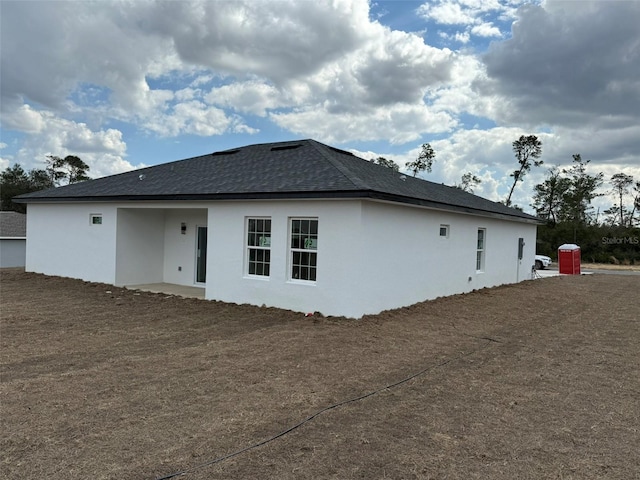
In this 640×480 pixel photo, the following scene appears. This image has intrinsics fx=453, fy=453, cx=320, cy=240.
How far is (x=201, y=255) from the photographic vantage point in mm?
13711

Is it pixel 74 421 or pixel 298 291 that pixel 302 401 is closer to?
pixel 74 421

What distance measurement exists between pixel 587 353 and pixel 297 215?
5.98 metres

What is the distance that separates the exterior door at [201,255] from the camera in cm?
1361

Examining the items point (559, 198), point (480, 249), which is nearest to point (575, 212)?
point (559, 198)

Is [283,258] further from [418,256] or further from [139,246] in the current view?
[139,246]

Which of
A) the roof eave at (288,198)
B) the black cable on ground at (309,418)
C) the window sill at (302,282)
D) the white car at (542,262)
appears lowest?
the black cable on ground at (309,418)

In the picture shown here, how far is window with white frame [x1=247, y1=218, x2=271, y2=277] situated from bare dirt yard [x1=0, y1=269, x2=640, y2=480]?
3.97ft

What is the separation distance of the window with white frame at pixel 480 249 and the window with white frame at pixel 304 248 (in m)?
7.61

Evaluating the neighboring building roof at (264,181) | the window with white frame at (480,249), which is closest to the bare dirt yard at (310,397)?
the neighboring building roof at (264,181)

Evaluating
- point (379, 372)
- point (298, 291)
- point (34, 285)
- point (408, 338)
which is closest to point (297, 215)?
point (298, 291)

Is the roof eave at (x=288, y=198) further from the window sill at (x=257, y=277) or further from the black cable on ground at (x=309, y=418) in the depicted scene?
the black cable on ground at (x=309, y=418)

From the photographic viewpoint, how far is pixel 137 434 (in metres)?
3.99

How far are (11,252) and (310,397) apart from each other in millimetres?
34944

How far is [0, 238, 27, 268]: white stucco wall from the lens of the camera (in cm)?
3181
